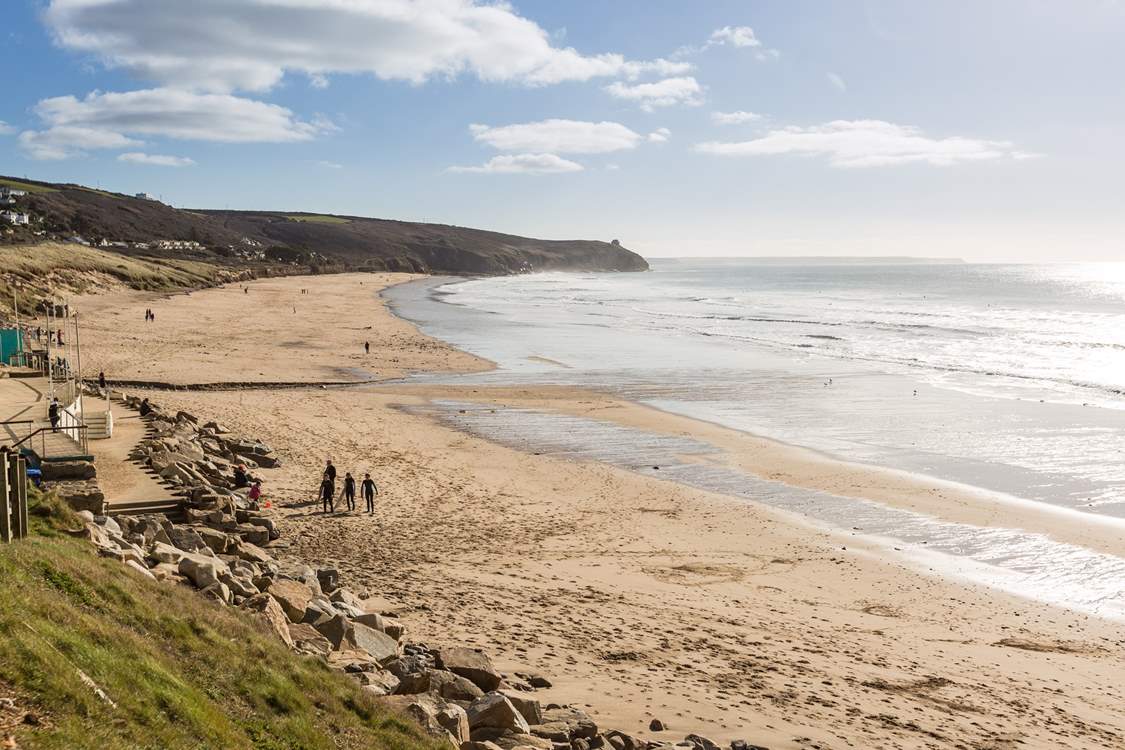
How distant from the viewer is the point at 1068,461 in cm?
2584

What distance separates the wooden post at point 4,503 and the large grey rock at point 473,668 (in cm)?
487

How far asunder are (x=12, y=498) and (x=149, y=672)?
166 inches

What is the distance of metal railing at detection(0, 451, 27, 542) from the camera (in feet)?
31.2

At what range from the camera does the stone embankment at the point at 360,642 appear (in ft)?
29.2

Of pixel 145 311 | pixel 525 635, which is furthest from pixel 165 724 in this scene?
pixel 145 311

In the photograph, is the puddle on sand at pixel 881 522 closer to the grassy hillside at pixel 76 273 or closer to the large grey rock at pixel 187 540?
the large grey rock at pixel 187 540

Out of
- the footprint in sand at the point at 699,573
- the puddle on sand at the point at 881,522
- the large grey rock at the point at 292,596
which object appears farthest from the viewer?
the puddle on sand at the point at 881,522

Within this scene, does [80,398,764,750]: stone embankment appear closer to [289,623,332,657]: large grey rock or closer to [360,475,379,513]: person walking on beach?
[289,623,332,657]: large grey rock

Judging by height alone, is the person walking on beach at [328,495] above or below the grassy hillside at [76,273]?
below

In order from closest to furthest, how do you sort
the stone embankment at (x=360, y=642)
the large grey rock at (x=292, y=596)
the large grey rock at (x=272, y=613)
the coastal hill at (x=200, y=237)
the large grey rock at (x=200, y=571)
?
the stone embankment at (x=360, y=642) → the large grey rock at (x=272, y=613) → the large grey rock at (x=200, y=571) → the large grey rock at (x=292, y=596) → the coastal hill at (x=200, y=237)

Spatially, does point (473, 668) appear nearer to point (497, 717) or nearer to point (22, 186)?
point (497, 717)

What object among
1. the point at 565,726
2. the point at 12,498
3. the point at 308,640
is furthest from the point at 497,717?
the point at 12,498

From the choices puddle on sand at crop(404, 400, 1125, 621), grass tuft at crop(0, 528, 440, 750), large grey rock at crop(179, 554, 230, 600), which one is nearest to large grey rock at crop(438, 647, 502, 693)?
grass tuft at crop(0, 528, 440, 750)

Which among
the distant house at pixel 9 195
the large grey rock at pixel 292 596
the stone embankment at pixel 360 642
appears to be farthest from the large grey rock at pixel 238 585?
the distant house at pixel 9 195
